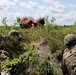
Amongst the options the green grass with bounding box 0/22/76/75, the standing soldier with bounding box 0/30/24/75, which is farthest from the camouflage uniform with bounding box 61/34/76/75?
the standing soldier with bounding box 0/30/24/75

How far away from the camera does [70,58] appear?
903 centimetres

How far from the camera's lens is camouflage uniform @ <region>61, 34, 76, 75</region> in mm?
8961

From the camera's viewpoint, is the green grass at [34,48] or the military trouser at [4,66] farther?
the green grass at [34,48]

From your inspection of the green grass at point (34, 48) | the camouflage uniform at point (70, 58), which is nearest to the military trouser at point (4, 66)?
the green grass at point (34, 48)

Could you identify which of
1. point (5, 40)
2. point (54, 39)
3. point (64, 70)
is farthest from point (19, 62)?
point (54, 39)

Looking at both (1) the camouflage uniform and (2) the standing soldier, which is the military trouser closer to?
(2) the standing soldier

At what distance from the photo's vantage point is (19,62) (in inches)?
356

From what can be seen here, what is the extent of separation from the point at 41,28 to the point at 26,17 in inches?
149

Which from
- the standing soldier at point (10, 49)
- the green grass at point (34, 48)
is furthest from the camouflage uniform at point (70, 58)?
the standing soldier at point (10, 49)

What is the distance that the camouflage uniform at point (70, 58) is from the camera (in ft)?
29.4

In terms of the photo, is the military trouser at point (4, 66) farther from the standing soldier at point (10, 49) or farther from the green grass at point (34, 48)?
the green grass at point (34, 48)

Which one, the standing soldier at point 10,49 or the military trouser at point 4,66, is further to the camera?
the standing soldier at point 10,49

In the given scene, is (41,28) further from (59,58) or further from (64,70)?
(64,70)

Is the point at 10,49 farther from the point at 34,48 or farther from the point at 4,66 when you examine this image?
the point at 4,66
